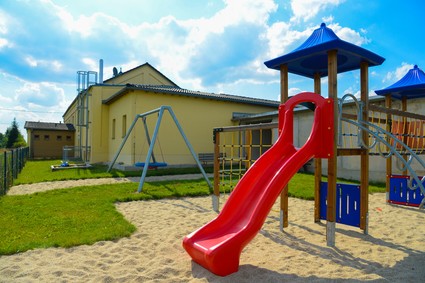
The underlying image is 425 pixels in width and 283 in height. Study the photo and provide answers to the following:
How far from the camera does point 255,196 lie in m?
3.86

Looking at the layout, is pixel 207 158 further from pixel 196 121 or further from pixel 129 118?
pixel 129 118

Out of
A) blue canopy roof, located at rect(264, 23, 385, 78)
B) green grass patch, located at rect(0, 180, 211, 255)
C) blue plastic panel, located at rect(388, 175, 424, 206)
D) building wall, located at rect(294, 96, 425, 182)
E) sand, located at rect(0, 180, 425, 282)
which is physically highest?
blue canopy roof, located at rect(264, 23, 385, 78)

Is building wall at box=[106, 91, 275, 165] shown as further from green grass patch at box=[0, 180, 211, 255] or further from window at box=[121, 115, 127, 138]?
green grass patch at box=[0, 180, 211, 255]

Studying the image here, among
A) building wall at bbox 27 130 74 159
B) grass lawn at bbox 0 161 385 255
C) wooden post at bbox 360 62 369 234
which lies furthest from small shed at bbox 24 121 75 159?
wooden post at bbox 360 62 369 234

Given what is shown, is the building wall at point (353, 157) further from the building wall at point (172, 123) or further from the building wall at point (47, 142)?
the building wall at point (47, 142)

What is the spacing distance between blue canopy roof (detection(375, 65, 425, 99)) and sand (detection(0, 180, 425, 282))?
3.29 metres

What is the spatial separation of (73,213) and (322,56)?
534cm

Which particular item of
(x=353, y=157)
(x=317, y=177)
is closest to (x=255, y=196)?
(x=317, y=177)

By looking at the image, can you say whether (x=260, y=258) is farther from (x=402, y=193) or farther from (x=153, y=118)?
(x=153, y=118)

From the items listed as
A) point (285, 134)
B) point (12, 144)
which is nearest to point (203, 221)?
point (285, 134)

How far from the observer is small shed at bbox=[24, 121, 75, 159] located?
91.1 feet

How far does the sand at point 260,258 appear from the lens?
322 cm

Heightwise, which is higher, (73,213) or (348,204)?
(348,204)

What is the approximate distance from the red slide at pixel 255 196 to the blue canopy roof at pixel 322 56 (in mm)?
712
